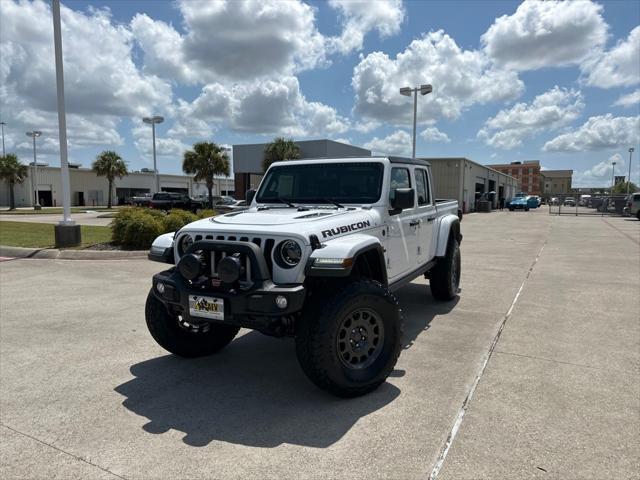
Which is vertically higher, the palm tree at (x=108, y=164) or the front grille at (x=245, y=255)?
the palm tree at (x=108, y=164)

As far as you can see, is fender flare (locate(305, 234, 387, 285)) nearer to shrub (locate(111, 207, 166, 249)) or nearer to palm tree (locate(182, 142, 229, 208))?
shrub (locate(111, 207, 166, 249))

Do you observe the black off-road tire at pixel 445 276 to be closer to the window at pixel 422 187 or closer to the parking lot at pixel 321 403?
the parking lot at pixel 321 403

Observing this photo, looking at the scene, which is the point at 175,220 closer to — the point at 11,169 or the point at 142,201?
the point at 142,201

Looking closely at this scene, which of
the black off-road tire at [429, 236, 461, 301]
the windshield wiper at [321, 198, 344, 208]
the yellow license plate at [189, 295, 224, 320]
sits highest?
the windshield wiper at [321, 198, 344, 208]

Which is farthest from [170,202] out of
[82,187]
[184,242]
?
[82,187]

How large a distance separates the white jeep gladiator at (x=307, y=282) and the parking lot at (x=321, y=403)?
316 millimetres

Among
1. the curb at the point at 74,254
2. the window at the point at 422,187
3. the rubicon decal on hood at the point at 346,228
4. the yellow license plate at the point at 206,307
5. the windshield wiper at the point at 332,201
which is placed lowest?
the curb at the point at 74,254

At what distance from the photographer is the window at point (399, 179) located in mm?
4749

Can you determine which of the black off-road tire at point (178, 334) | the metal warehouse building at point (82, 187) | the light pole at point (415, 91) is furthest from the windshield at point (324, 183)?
the metal warehouse building at point (82, 187)

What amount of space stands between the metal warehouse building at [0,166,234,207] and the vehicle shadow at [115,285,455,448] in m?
55.8

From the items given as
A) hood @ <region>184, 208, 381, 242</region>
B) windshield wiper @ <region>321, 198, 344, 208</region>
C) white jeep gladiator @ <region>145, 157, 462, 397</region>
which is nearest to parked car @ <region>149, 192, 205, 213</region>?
windshield wiper @ <region>321, 198, 344, 208</region>

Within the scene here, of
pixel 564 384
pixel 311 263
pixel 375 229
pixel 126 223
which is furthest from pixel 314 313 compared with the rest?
pixel 126 223

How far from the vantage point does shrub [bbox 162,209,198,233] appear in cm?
1221

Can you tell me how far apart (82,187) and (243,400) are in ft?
206
